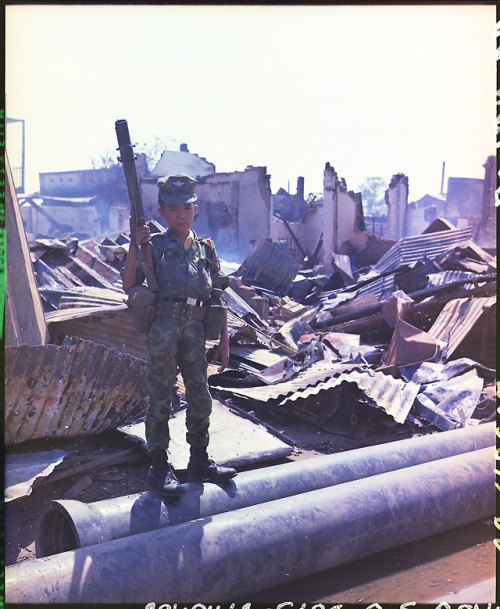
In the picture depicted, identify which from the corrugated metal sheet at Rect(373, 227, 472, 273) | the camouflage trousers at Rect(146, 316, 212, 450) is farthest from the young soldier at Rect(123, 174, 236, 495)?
the corrugated metal sheet at Rect(373, 227, 472, 273)

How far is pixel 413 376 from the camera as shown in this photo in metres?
6.96

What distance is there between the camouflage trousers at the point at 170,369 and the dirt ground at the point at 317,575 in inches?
27.9

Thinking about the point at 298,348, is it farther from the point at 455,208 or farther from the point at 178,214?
the point at 455,208

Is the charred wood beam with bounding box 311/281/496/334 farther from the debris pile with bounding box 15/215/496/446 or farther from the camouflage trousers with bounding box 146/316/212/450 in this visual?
the camouflage trousers with bounding box 146/316/212/450

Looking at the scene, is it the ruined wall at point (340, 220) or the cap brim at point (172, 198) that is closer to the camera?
the cap brim at point (172, 198)

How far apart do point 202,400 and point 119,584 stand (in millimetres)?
1118

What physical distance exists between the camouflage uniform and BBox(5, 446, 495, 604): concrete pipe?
59 centimetres

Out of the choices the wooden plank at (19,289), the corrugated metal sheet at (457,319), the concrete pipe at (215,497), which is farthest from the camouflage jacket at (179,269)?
the corrugated metal sheet at (457,319)

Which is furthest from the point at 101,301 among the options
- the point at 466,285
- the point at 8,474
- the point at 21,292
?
the point at 466,285

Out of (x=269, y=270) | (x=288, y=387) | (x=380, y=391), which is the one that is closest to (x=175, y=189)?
(x=288, y=387)

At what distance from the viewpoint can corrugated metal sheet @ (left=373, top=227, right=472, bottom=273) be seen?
39.0 ft

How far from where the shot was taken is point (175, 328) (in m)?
3.25

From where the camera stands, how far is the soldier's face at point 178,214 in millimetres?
3334

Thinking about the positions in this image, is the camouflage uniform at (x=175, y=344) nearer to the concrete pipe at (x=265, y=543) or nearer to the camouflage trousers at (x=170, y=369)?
the camouflage trousers at (x=170, y=369)
